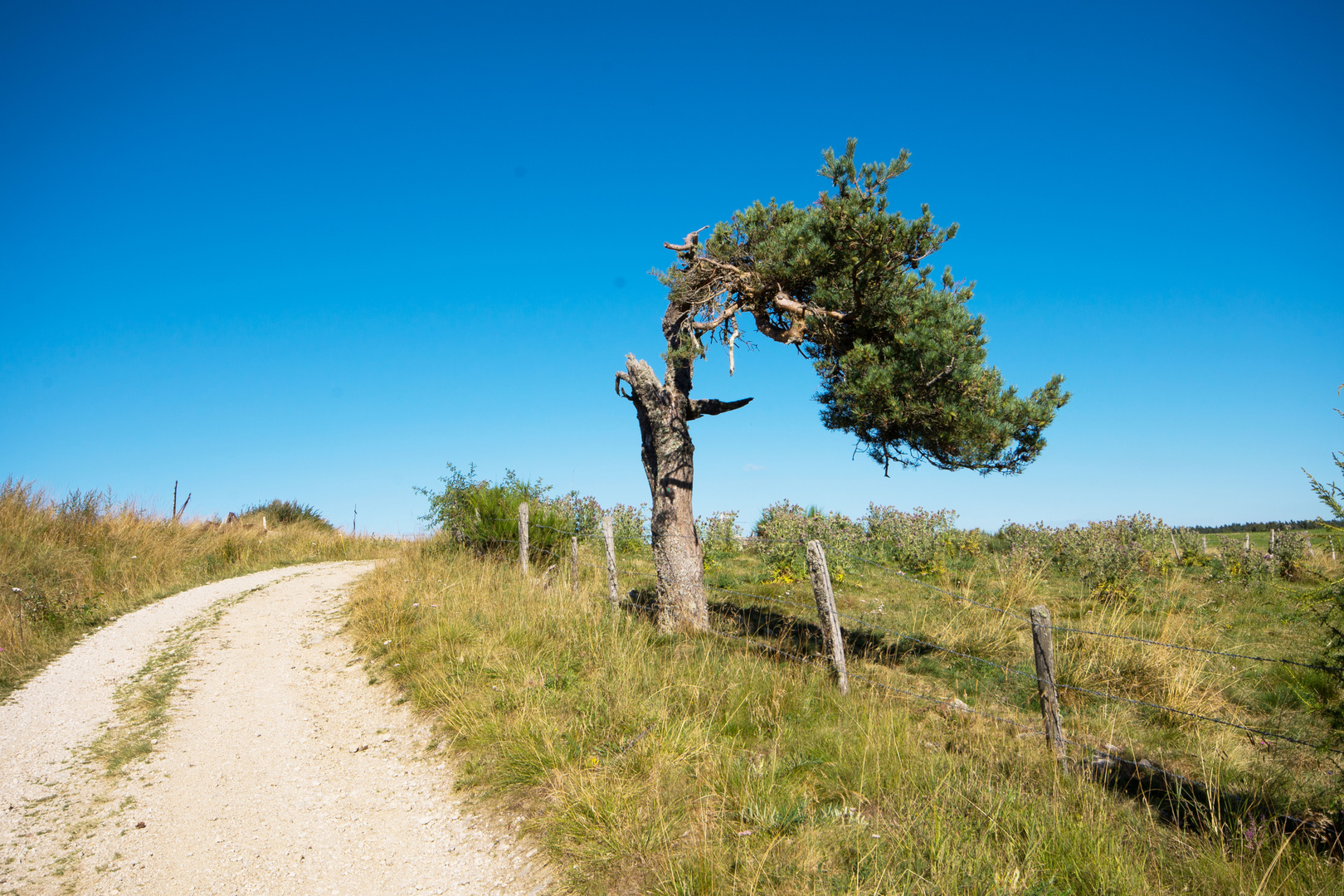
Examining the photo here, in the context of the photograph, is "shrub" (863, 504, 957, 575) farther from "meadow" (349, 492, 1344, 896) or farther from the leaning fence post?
the leaning fence post

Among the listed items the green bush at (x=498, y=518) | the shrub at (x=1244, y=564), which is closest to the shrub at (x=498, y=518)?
the green bush at (x=498, y=518)

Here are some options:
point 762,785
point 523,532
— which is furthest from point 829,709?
point 523,532

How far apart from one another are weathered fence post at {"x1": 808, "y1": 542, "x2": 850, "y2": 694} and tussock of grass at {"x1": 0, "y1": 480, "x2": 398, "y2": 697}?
9120 mm

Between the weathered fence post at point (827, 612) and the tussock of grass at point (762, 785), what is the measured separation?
207mm

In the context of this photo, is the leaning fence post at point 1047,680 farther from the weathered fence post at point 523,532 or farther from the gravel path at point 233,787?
the weathered fence post at point 523,532

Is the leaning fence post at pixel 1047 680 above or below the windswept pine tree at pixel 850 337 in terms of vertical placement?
below

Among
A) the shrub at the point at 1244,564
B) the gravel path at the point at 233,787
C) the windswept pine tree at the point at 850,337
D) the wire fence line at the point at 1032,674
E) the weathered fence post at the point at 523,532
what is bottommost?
the gravel path at the point at 233,787

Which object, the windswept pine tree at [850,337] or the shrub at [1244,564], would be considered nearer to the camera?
the windswept pine tree at [850,337]

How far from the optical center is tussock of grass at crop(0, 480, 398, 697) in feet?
30.9

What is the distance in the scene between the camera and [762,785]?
160 inches

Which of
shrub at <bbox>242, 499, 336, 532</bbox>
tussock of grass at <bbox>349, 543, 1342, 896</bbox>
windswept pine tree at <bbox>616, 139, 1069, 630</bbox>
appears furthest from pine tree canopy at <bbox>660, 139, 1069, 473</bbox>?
shrub at <bbox>242, 499, 336, 532</bbox>

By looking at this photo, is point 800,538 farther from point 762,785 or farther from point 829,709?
point 762,785

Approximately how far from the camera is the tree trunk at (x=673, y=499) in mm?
7930

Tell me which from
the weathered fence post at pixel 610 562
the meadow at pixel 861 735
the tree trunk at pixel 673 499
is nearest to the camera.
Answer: the meadow at pixel 861 735
